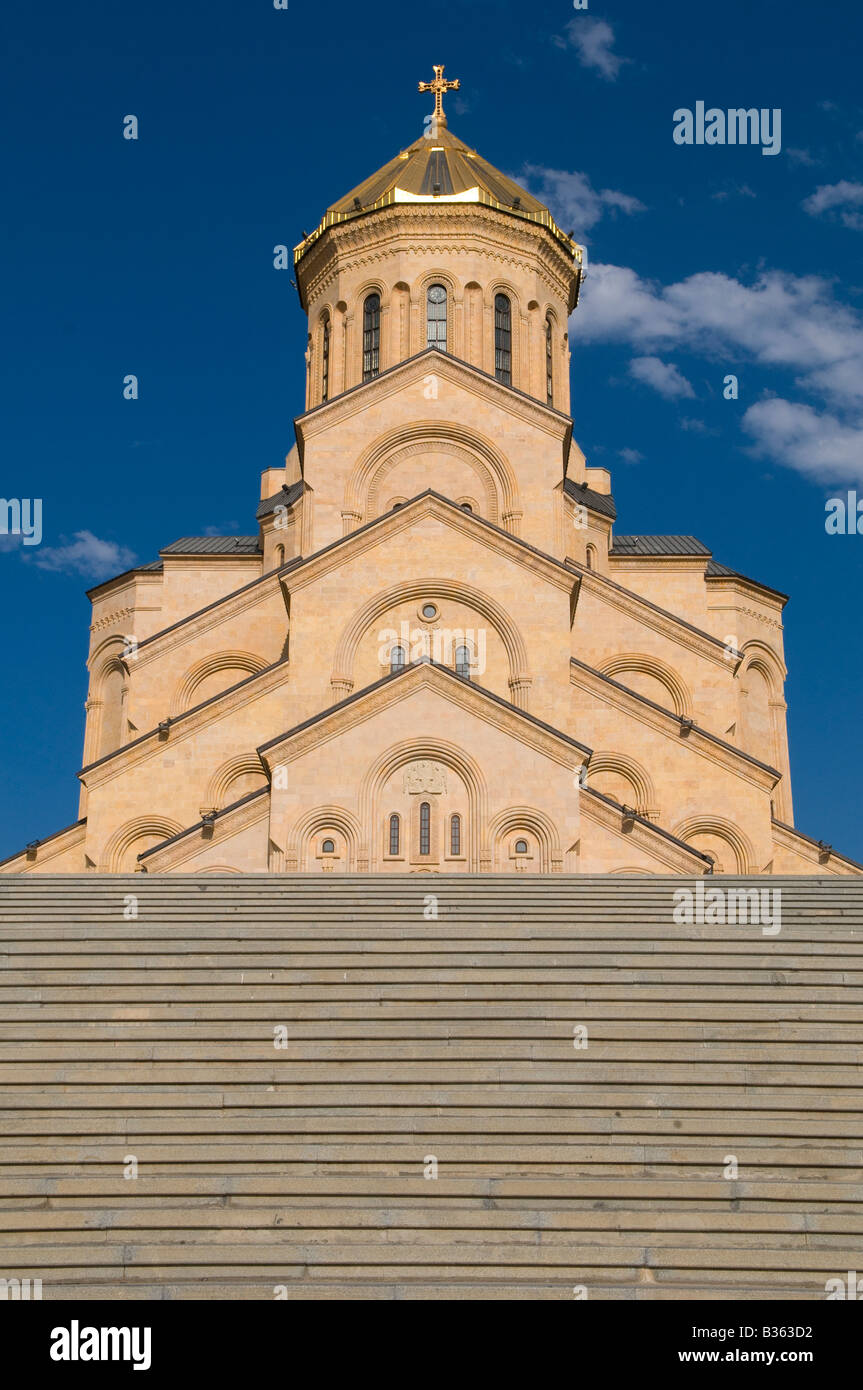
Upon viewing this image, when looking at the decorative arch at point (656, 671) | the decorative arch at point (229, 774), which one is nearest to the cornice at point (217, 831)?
the decorative arch at point (229, 774)

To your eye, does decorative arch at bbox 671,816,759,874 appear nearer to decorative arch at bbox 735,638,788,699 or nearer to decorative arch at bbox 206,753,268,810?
decorative arch at bbox 206,753,268,810

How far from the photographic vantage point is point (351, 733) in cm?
2344

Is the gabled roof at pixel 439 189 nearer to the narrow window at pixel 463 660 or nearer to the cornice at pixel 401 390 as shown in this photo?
the cornice at pixel 401 390

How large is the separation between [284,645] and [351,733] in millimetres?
7780

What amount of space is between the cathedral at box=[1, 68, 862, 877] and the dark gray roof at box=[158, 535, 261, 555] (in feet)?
0.49

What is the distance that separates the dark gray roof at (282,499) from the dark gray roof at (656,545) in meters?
7.80

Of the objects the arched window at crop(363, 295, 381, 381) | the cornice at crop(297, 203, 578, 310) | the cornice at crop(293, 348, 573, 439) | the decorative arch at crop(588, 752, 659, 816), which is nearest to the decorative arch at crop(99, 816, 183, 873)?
the decorative arch at crop(588, 752, 659, 816)

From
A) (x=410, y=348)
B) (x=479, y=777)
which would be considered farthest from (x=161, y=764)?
(x=410, y=348)

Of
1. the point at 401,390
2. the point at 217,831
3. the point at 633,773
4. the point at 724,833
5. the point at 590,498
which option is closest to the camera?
the point at 217,831

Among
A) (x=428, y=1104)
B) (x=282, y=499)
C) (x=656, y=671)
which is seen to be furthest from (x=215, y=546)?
(x=428, y=1104)

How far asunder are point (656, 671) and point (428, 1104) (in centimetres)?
2040

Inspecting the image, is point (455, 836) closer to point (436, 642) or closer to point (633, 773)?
point (436, 642)

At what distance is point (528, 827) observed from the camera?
23.2 meters
